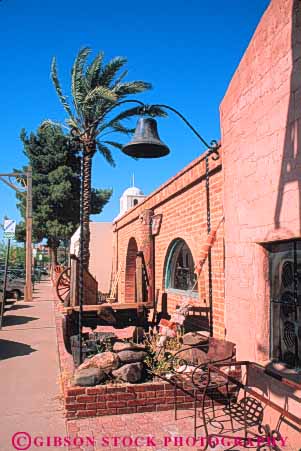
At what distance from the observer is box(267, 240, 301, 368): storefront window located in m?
3.88

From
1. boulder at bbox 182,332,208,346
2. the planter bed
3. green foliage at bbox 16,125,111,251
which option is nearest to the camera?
the planter bed

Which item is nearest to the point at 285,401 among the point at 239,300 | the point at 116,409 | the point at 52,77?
the point at 239,300

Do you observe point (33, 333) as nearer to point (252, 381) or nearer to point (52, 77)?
point (252, 381)

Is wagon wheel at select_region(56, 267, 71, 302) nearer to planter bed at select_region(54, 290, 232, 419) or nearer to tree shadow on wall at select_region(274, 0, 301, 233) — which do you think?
planter bed at select_region(54, 290, 232, 419)

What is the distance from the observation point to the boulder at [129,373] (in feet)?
15.4

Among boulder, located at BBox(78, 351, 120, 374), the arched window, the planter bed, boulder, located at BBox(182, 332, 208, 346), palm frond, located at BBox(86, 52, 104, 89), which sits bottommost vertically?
the planter bed

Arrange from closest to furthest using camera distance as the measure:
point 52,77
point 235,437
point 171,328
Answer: point 235,437
point 171,328
point 52,77

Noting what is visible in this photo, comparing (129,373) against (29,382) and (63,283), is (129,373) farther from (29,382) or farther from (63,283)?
(63,283)

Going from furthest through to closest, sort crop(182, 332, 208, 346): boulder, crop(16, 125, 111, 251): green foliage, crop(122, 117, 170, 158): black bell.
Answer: crop(16, 125, 111, 251): green foliage → crop(182, 332, 208, 346): boulder → crop(122, 117, 170, 158): black bell

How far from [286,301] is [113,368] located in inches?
85.2

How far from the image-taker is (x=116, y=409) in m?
4.47

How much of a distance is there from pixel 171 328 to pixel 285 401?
2.21 m

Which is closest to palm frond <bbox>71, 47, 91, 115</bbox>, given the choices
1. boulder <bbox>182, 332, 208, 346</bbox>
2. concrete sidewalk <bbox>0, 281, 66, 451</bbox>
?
concrete sidewalk <bbox>0, 281, 66, 451</bbox>

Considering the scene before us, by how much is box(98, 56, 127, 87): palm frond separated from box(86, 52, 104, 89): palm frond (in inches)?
6.4
